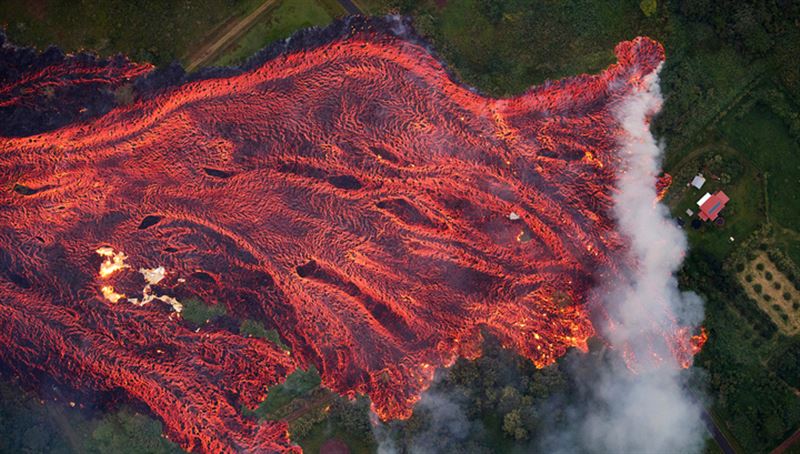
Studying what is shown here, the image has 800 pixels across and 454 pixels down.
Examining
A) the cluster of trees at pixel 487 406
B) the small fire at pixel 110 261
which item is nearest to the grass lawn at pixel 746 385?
the cluster of trees at pixel 487 406

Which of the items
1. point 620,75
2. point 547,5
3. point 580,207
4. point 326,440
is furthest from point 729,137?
point 326,440

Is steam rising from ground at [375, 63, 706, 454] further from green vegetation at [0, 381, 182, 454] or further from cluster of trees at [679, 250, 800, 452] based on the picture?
green vegetation at [0, 381, 182, 454]

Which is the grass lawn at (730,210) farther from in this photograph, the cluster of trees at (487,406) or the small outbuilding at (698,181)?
the cluster of trees at (487,406)

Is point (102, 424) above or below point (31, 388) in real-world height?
below

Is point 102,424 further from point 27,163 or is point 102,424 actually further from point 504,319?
point 504,319

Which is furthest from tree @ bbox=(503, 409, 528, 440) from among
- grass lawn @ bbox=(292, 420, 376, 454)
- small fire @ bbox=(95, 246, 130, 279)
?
small fire @ bbox=(95, 246, 130, 279)

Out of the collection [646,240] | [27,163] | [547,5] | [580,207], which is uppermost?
[27,163]

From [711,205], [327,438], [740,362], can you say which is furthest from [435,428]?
[711,205]
